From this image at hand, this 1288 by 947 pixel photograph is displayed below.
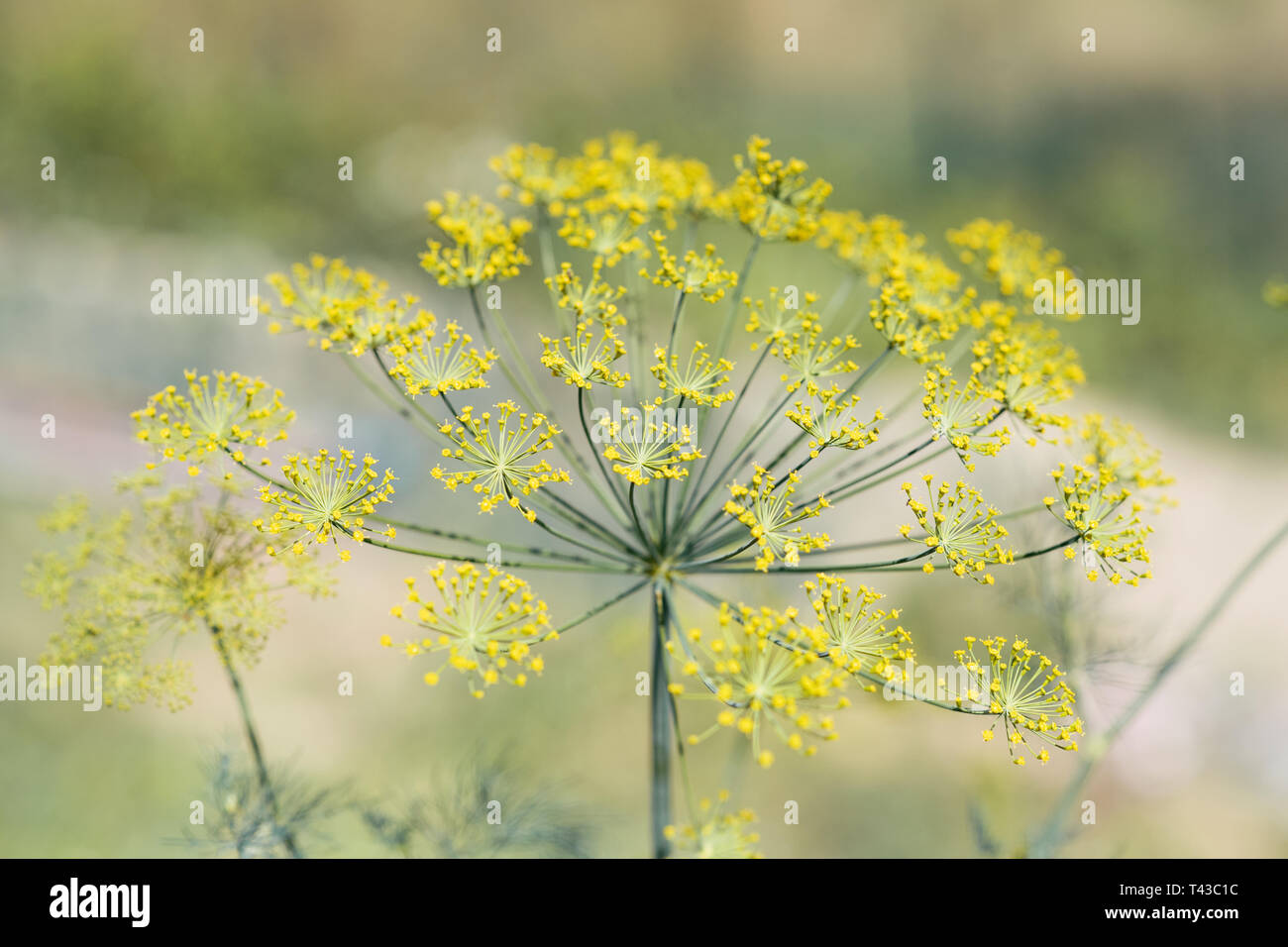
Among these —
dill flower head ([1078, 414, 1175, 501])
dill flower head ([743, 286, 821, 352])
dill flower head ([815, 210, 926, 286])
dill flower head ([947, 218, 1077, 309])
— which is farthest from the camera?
dill flower head ([947, 218, 1077, 309])

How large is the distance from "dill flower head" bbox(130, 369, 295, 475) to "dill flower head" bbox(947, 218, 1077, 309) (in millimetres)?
2582

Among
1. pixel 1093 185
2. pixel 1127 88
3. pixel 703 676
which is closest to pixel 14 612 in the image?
pixel 703 676

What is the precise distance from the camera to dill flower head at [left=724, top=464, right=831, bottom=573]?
7.57 ft

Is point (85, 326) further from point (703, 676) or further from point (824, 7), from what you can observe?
point (824, 7)

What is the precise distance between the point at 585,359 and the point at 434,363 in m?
0.48

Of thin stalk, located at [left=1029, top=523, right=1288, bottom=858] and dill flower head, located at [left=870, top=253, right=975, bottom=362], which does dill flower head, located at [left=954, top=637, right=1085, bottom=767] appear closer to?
dill flower head, located at [left=870, top=253, right=975, bottom=362]

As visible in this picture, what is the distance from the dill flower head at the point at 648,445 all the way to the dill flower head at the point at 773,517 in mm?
182

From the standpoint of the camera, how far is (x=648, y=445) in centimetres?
241

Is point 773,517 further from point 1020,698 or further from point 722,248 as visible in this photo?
point 722,248

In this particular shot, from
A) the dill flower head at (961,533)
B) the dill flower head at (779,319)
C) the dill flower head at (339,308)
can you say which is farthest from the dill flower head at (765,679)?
the dill flower head at (339,308)

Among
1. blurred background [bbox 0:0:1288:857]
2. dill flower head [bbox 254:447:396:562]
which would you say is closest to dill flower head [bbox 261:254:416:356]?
dill flower head [bbox 254:447:396:562]

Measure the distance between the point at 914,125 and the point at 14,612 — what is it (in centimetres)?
1375

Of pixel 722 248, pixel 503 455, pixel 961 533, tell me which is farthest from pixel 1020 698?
pixel 722 248

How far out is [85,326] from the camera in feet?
32.1
